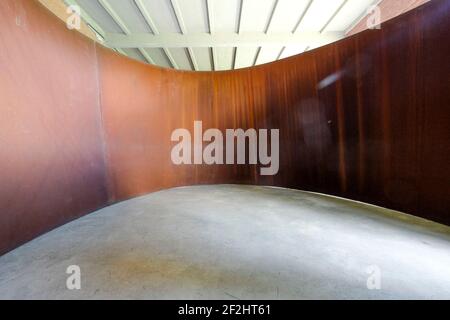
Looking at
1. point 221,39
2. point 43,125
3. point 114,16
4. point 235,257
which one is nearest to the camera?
point 235,257

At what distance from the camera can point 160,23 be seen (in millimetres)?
3279

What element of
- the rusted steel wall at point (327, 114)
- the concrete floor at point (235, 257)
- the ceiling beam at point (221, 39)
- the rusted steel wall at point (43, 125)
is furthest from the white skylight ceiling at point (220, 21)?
the concrete floor at point (235, 257)

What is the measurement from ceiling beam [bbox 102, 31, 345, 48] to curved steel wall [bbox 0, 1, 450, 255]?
1.28 meters

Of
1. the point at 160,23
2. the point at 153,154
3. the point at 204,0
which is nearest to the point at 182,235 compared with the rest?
the point at 153,154

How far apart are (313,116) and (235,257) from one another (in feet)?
5.79

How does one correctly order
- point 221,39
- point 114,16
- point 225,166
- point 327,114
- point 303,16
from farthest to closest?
point 221,39
point 303,16
point 114,16
point 225,166
point 327,114

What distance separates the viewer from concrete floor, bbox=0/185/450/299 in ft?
2.15

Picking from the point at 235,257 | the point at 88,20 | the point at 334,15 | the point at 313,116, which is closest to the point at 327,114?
the point at 313,116

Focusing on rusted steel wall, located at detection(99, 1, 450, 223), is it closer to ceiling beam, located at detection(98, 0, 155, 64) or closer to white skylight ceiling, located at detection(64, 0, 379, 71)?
white skylight ceiling, located at detection(64, 0, 379, 71)

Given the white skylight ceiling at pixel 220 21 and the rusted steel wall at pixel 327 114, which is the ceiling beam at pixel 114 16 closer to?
the white skylight ceiling at pixel 220 21

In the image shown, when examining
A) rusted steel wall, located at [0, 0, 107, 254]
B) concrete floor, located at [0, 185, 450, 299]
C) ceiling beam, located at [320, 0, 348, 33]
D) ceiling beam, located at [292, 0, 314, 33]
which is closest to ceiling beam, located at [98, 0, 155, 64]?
rusted steel wall, located at [0, 0, 107, 254]

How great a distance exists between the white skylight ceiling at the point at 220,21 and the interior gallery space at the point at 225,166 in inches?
3.6

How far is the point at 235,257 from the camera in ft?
2.81

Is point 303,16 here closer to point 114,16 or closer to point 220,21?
point 220,21
